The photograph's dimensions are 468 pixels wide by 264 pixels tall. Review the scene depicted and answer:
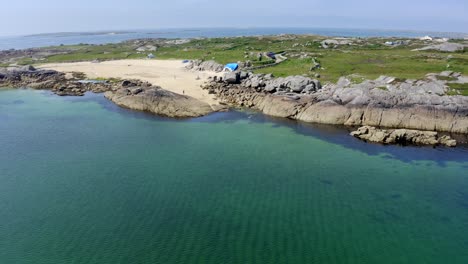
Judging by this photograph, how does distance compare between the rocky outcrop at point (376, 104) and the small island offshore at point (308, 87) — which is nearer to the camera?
the rocky outcrop at point (376, 104)

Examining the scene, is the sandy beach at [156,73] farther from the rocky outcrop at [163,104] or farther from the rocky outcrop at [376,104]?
the rocky outcrop at [376,104]

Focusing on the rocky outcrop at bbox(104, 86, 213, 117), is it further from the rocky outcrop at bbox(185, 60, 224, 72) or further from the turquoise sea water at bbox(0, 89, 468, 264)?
the rocky outcrop at bbox(185, 60, 224, 72)

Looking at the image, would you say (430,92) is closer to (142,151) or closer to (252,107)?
(252,107)

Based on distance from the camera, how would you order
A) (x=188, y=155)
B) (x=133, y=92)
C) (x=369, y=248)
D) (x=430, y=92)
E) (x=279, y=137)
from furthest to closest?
(x=133, y=92)
(x=430, y=92)
(x=279, y=137)
(x=188, y=155)
(x=369, y=248)

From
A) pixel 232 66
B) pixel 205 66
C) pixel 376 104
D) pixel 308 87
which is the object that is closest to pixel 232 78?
pixel 232 66

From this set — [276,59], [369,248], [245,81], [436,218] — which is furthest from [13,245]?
[276,59]

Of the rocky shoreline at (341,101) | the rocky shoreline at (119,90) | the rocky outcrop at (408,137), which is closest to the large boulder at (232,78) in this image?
the rocky shoreline at (341,101)
